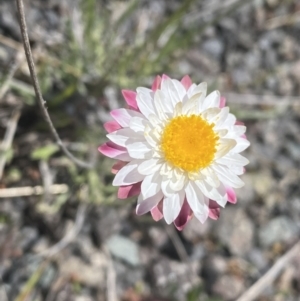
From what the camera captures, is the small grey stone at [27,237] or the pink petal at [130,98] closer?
the pink petal at [130,98]

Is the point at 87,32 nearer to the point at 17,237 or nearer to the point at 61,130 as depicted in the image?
the point at 61,130

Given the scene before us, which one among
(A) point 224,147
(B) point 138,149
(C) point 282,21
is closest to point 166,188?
(B) point 138,149

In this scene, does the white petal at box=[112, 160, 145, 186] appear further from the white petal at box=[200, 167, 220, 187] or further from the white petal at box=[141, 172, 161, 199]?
the white petal at box=[200, 167, 220, 187]

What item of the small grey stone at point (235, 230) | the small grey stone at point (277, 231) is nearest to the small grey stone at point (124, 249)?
the small grey stone at point (235, 230)

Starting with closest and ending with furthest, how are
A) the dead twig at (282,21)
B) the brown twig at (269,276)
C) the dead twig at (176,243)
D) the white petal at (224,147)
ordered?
the white petal at (224,147), the brown twig at (269,276), the dead twig at (176,243), the dead twig at (282,21)

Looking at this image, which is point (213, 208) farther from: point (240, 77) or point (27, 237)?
point (240, 77)

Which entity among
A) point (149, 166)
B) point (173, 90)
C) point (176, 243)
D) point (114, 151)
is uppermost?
point (173, 90)

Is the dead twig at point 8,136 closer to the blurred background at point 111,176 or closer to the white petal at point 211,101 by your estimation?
the blurred background at point 111,176
